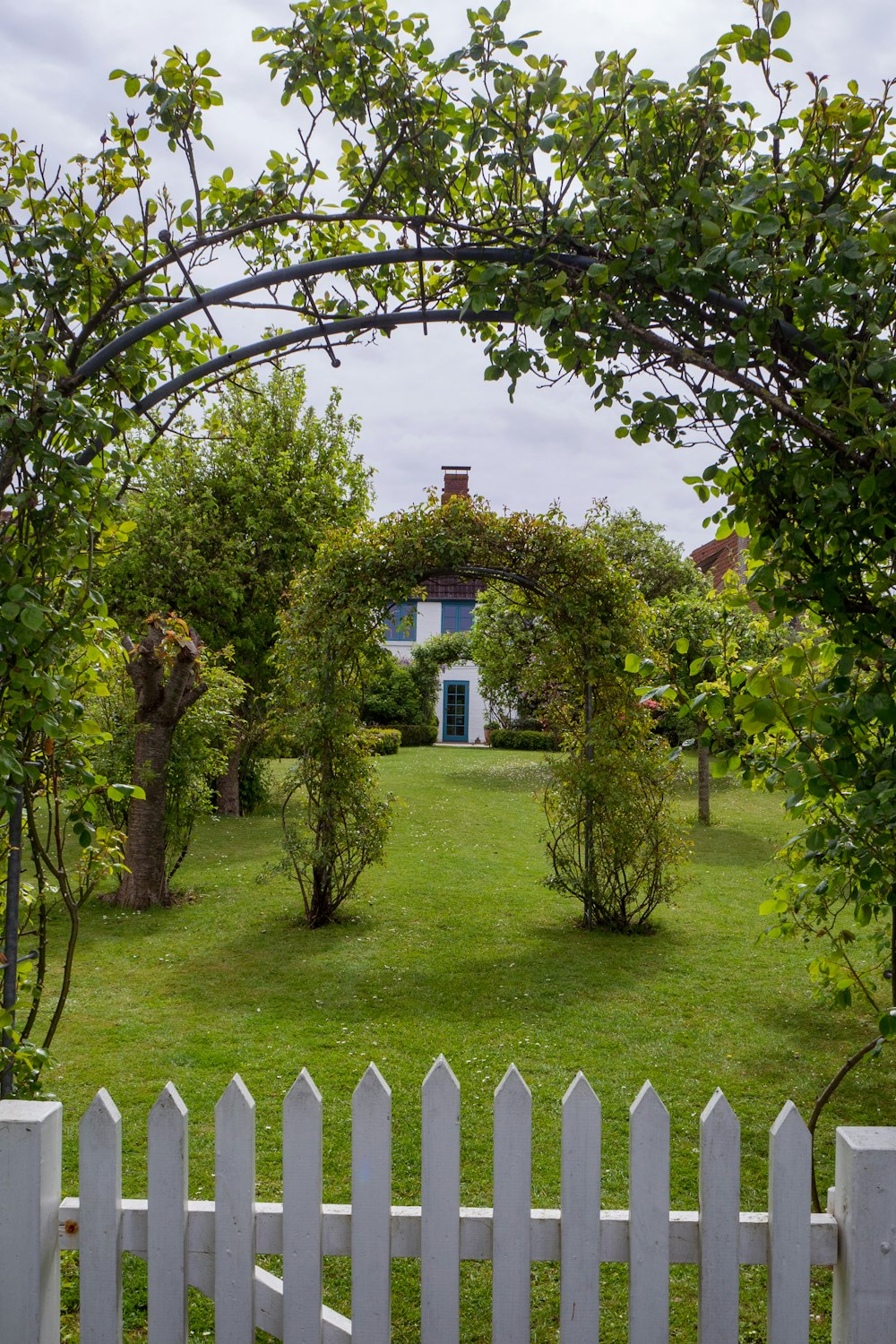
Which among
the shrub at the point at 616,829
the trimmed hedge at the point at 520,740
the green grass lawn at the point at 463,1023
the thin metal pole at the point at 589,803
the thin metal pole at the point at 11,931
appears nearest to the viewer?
the thin metal pole at the point at 11,931

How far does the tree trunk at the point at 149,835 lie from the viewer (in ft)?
29.2

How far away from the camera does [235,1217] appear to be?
6.16ft

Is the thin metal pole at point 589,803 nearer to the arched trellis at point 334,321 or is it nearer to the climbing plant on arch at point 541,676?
the climbing plant on arch at point 541,676

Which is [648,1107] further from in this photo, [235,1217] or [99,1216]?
[99,1216]

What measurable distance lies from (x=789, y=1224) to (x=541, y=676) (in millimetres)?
6570

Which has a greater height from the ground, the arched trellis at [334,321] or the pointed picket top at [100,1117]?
the arched trellis at [334,321]

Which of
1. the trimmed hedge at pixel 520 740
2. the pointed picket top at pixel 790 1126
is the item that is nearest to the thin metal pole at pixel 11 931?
the pointed picket top at pixel 790 1126

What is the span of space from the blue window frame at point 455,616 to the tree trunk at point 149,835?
2331 centimetres

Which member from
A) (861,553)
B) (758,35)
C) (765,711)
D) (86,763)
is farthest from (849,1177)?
(758,35)

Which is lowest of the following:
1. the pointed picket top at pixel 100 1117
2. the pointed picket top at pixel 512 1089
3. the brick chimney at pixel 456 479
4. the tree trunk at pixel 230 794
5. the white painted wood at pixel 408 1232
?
the tree trunk at pixel 230 794

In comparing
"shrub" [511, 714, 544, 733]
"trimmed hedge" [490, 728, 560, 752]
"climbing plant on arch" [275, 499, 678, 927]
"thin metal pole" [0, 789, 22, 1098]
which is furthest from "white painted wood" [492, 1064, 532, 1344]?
"shrub" [511, 714, 544, 733]

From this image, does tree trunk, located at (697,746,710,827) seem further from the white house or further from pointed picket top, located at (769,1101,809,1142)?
the white house

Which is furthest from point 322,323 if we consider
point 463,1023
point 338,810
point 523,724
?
point 523,724

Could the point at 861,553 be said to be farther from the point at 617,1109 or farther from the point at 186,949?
the point at 186,949
